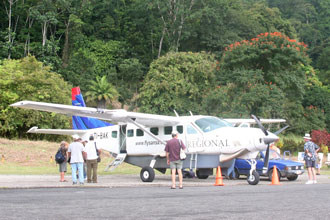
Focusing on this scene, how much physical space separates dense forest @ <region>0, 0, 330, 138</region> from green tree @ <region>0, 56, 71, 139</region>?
0.27 ft

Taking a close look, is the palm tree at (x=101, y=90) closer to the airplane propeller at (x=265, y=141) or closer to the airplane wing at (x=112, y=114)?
the airplane wing at (x=112, y=114)

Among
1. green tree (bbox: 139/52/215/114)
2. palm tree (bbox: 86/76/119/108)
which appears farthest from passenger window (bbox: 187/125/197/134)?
palm tree (bbox: 86/76/119/108)

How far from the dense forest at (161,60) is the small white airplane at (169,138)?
19.7m

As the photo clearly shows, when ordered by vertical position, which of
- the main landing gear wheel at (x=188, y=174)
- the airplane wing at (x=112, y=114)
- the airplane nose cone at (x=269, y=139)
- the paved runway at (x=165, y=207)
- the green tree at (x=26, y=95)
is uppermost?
the green tree at (x=26, y=95)

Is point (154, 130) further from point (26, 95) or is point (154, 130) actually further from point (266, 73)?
point (266, 73)

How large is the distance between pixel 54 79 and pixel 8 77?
400cm

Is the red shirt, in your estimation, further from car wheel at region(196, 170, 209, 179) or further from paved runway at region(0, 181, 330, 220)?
car wheel at region(196, 170, 209, 179)

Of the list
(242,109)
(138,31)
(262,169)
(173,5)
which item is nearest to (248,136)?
(262,169)

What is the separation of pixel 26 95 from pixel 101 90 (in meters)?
19.6

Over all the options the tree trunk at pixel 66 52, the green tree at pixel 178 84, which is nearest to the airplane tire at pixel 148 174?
the green tree at pixel 178 84

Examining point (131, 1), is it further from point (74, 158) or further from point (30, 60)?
point (74, 158)

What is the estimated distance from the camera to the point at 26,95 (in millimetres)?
42062

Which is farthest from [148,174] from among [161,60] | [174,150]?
[161,60]

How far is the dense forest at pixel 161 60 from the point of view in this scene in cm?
4434
